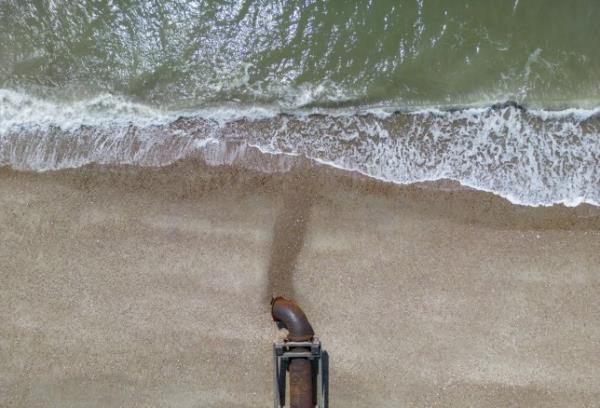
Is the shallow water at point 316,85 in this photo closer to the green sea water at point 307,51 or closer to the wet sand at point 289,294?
the green sea water at point 307,51

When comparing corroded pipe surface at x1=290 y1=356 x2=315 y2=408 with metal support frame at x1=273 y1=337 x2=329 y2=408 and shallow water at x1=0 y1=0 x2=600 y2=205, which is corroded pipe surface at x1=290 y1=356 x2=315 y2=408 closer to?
metal support frame at x1=273 y1=337 x2=329 y2=408

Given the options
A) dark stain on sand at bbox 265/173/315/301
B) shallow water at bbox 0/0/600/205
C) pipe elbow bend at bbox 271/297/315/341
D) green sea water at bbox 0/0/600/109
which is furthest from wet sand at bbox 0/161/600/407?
green sea water at bbox 0/0/600/109

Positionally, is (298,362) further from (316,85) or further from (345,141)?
(316,85)

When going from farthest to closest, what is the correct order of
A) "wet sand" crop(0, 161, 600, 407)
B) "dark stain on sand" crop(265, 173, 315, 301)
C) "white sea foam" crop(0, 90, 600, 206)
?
"white sea foam" crop(0, 90, 600, 206) < "dark stain on sand" crop(265, 173, 315, 301) < "wet sand" crop(0, 161, 600, 407)

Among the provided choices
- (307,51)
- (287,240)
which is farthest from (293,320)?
(307,51)

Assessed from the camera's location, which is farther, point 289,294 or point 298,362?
point 289,294

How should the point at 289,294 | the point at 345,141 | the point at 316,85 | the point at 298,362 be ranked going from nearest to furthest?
1. the point at 298,362
2. the point at 289,294
3. the point at 345,141
4. the point at 316,85
